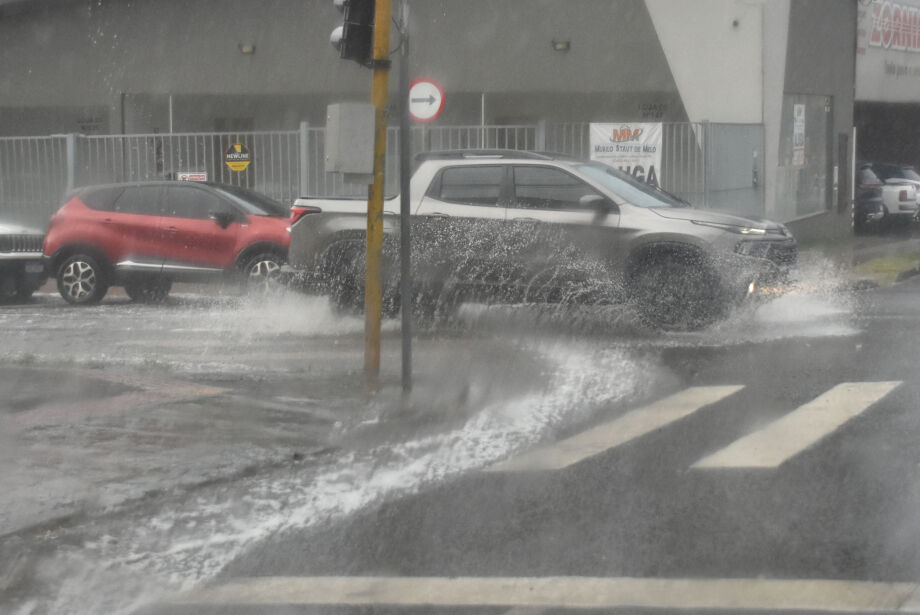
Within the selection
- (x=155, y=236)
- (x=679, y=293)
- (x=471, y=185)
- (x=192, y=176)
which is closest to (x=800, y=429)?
(x=679, y=293)

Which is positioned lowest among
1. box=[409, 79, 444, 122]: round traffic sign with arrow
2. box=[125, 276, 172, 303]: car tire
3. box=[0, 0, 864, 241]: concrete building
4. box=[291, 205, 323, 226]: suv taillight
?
box=[125, 276, 172, 303]: car tire

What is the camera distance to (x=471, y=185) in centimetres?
1220

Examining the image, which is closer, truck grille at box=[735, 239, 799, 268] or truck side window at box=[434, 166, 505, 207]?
truck grille at box=[735, 239, 799, 268]

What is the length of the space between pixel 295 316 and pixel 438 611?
29.8 ft

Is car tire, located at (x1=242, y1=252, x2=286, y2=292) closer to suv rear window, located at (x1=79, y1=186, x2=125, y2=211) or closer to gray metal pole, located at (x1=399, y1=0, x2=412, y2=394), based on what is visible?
suv rear window, located at (x1=79, y1=186, x2=125, y2=211)

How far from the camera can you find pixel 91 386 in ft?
30.7

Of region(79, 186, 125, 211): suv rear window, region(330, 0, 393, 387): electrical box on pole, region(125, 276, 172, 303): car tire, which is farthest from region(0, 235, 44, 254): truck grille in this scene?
region(330, 0, 393, 387): electrical box on pole

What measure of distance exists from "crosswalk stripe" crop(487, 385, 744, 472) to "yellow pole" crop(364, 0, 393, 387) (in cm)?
191

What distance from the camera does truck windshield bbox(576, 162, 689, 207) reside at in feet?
39.0

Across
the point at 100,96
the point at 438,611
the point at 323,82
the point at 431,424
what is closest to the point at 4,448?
the point at 431,424

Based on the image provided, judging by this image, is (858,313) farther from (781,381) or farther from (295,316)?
(295,316)

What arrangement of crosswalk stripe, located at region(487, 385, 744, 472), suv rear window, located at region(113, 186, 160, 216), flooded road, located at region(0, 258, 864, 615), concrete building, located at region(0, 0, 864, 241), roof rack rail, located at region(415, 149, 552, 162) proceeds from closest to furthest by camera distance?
flooded road, located at region(0, 258, 864, 615) < crosswalk stripe, located at region(487, 385, 744, 472) < roof rack rail, located at region(415, 149, 552, 162) < suv rear window, located at region(113, 186, 160, 216) < concrete building, located at region(0, 0, 864, 241)

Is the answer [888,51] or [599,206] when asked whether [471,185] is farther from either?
[888,51]

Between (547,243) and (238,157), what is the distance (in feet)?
28.0
